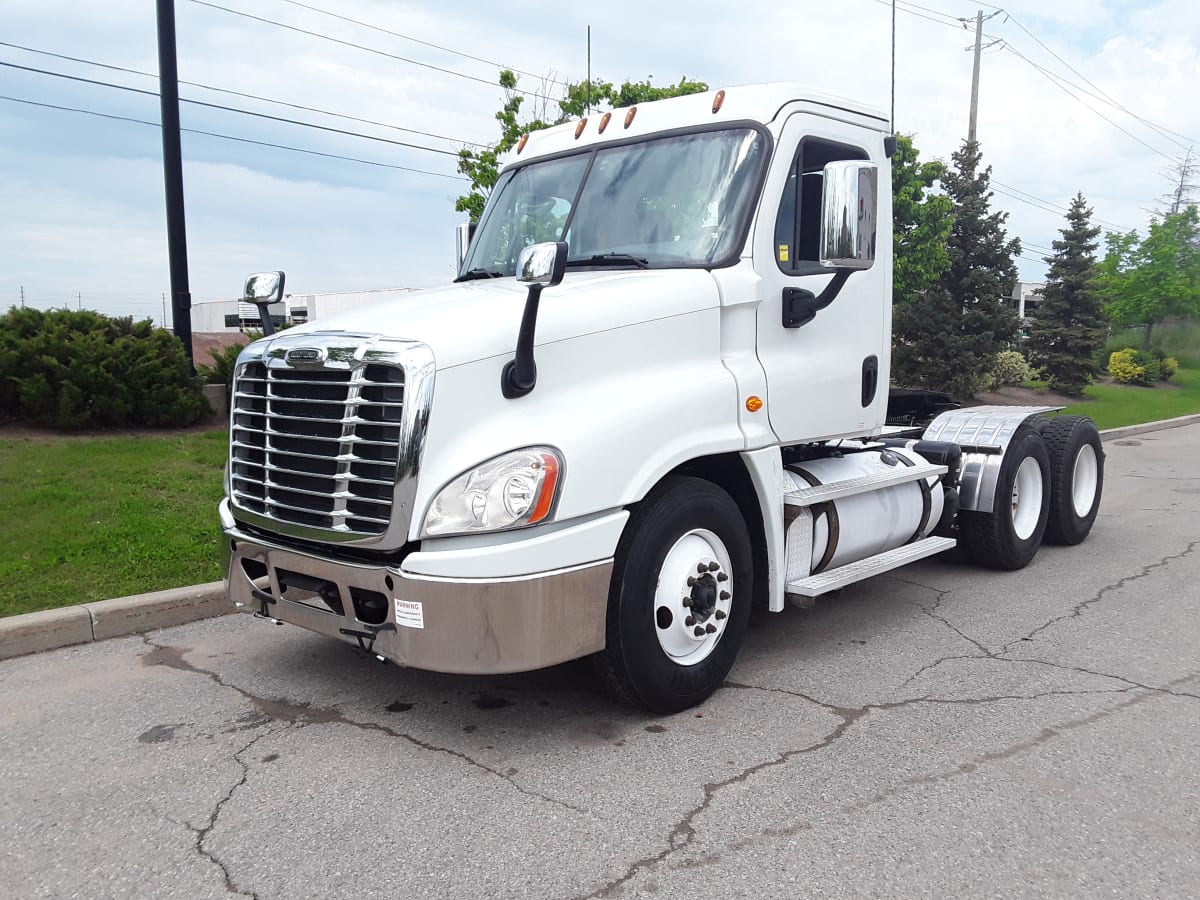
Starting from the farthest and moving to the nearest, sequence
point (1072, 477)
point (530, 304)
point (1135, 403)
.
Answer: point (1135, 403) < point (1072, 477) < point (530, 304)

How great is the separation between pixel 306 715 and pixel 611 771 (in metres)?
1.45

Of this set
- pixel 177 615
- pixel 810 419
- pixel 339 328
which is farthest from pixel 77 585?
pixel 810 419

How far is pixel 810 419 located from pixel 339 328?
2407 mm

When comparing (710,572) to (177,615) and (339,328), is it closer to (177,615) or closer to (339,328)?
(339,328)

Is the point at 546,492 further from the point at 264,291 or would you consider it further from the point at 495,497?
the point at 264,291

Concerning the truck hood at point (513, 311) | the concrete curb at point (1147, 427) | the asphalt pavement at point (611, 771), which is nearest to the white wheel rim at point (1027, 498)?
the asphalt pavement at point (611, 771)

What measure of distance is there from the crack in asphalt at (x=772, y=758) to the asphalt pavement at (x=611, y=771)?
1 cm

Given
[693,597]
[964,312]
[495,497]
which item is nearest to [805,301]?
[693,597]

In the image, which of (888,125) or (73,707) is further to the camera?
(888,125)

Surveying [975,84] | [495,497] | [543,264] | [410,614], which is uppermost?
[975,84]

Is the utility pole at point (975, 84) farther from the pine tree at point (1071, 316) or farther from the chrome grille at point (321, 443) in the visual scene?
the chrome grille at point (321, 443)

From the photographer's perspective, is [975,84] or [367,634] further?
[975,84]

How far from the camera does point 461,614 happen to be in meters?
3.59

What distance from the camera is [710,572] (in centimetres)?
433
